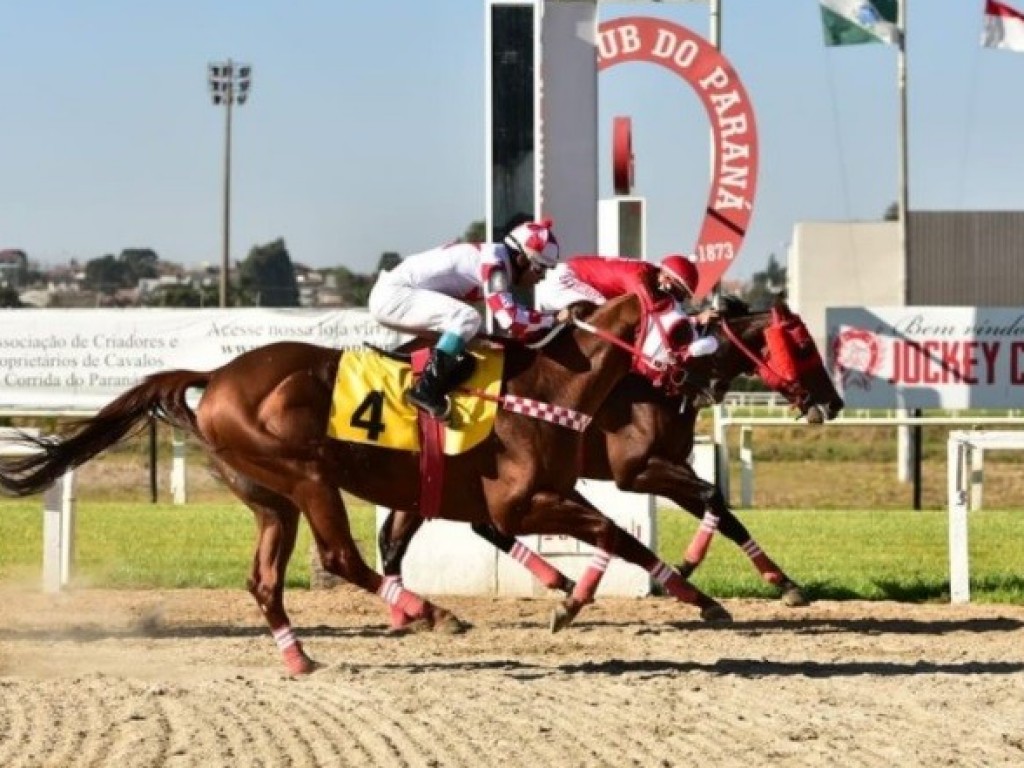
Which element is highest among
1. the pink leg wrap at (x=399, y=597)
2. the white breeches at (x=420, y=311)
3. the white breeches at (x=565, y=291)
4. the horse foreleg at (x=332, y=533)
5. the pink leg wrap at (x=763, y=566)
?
the white breeches at (x=565, y=291)

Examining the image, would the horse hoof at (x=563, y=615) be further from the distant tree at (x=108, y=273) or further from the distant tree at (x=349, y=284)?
the distant tree at (x=108, y=273)

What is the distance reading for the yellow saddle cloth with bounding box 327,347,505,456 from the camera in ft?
32.3

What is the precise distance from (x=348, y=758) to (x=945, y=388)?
1139cm

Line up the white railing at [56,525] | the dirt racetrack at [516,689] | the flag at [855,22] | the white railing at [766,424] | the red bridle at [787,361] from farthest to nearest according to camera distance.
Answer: the flag at [855,22], the white railing at [766,424], the white railing at [56,525], the red bridle at [787,361], the dirt racetrack at [516,689]

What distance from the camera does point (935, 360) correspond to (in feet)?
59.1

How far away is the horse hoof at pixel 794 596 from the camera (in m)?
12.8

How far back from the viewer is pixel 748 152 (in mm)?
18781

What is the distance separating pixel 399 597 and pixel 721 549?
8.29 m

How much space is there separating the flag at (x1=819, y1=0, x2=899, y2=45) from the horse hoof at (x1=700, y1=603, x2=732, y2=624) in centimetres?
1746

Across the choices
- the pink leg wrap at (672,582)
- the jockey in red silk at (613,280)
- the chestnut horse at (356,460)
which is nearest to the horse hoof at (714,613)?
the pink leg wrap at (672,582)

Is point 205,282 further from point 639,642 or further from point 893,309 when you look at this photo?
point 639,642

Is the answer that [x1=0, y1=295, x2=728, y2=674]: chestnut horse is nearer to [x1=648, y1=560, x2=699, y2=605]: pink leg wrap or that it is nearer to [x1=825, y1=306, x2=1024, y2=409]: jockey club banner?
[x1=648, y1=560, x2=699, y2=605]: pink leg wrap

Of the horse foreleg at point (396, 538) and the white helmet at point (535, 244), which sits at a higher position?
the white helmet at point (535, 244)

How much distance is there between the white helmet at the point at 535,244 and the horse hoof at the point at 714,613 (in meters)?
2.91
